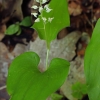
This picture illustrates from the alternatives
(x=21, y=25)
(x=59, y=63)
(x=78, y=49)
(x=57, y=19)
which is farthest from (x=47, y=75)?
(x=21, y=25)

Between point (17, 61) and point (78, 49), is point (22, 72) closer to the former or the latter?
point (17, 61)

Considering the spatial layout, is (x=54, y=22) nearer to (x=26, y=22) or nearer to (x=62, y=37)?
(x=62, y=37)

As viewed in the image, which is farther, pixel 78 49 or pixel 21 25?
pixel 21 25

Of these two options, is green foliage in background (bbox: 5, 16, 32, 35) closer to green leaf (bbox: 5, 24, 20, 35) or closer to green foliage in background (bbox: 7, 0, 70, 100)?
green leaf (bbox: 5, 24, 20, 35)

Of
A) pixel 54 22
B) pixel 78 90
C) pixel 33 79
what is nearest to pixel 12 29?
pixel 54 22

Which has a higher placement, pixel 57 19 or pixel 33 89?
pixel 57 19

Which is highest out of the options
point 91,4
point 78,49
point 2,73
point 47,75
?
point 91,4

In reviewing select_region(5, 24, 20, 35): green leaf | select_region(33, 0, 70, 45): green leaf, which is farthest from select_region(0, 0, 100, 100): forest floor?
select_region(33, 0, 70, 45): green leaf

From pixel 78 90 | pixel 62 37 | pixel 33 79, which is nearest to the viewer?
pixel 33 79
